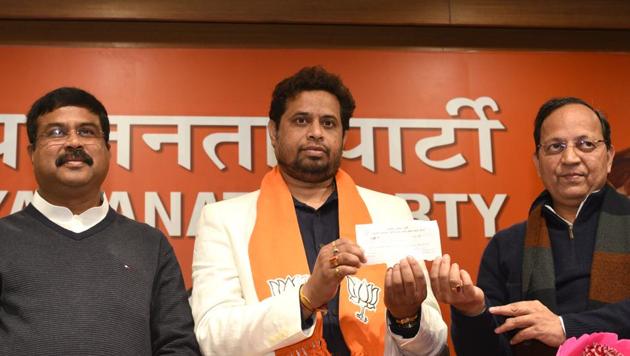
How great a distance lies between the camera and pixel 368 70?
3.86m

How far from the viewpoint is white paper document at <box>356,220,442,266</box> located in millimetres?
2350

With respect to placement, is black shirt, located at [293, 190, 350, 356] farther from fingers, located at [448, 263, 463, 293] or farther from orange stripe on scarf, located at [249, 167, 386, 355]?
fingers, located at [448, 263, 463, 293]

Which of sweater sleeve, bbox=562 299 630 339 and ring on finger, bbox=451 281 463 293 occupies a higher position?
ring on finger, bbox=451 281 463 293

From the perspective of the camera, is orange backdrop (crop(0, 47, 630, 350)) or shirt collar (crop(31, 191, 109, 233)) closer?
shirt collar (crop(31, 191, 109, 233))

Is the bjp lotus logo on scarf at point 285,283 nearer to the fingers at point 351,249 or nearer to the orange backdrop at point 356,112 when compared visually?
the fingers at point 351,249

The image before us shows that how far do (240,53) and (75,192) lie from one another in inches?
54.5

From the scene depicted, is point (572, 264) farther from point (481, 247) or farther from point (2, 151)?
point (2, 151)

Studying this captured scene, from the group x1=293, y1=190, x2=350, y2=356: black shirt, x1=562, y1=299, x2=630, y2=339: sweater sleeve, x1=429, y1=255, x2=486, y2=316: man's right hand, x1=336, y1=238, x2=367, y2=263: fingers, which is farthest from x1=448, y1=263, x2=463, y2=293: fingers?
x1=293, y1=190, x2=350, y2=356: black shirt

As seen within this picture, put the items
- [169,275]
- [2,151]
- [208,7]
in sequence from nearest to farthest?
[169,275], [2,151], [208,7]

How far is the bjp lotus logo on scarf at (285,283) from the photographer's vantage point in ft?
8.87

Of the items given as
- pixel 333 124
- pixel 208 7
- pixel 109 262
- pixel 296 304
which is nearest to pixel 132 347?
pixel 109 262

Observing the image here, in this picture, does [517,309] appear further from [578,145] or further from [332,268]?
[578,145]

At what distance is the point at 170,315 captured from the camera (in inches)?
101

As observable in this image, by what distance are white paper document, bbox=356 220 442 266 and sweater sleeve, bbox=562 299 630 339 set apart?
498 mm
